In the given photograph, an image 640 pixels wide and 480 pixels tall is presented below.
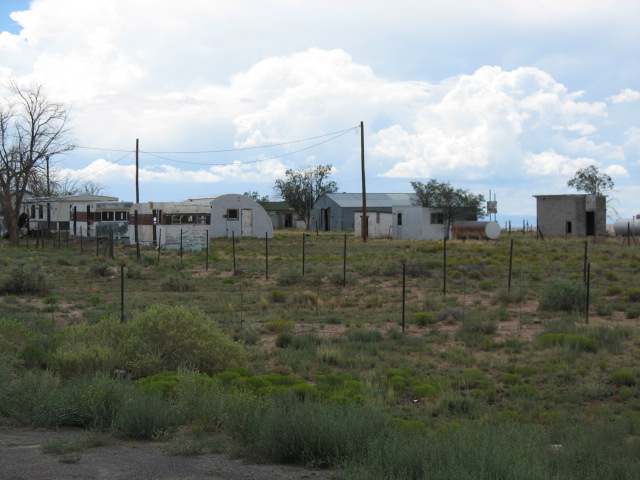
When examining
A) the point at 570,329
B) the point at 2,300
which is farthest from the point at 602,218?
the point at 2,300

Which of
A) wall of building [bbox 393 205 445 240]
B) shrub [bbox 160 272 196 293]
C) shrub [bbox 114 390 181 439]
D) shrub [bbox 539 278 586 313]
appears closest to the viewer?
shrub [bbox 114 390 181 439]

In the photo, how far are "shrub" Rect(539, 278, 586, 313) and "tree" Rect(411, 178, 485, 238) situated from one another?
39.8m

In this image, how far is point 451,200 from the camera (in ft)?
224

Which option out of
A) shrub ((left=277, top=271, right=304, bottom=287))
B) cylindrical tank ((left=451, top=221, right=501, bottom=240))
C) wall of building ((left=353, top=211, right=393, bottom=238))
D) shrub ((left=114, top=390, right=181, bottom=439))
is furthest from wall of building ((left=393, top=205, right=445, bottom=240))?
shrub ((left=114, top=390, right=181, bottom=439))

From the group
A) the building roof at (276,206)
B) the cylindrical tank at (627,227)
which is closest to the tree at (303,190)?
the building roof at (276,206)

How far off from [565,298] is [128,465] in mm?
14723

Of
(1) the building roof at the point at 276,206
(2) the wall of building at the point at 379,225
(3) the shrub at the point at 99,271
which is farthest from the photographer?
(1) the building roof at the point at 276,206

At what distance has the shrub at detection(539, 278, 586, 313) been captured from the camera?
18.8 m

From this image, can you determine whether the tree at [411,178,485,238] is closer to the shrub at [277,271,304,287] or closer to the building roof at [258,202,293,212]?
the building roof at [258,202,293,212]

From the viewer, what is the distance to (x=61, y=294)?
2284cm

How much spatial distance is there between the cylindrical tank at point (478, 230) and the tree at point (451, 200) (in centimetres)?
686

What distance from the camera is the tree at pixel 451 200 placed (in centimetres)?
6538

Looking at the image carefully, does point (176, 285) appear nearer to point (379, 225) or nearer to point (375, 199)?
point (379, 225)

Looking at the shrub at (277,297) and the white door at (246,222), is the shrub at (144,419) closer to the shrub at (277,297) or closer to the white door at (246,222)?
the shrub at (277,297)
